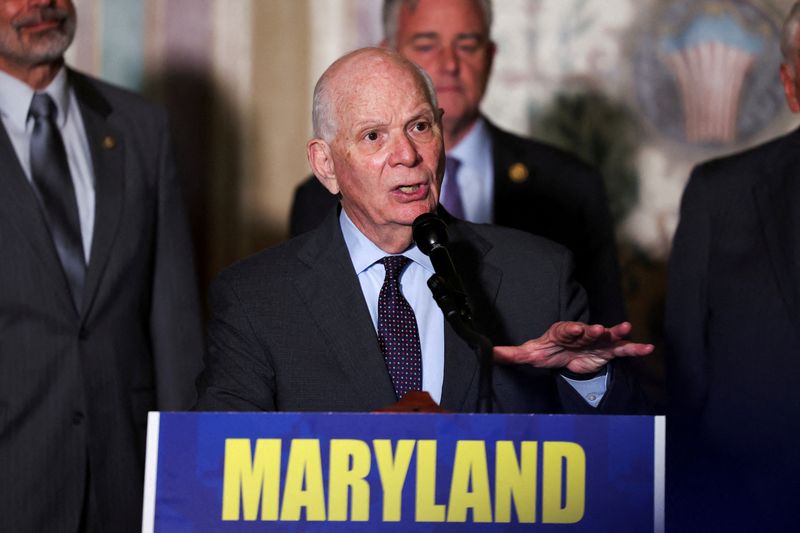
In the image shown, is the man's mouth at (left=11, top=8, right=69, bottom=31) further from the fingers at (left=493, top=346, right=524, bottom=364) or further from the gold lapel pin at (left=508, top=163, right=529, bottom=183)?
the fingers at (left=493, top=346, right=524, bottom=364)

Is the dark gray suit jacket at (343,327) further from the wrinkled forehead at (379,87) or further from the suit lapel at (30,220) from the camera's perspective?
the suit lapel at (30,220)

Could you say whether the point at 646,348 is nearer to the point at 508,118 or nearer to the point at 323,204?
the point at 323,204

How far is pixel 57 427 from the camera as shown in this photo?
284cm

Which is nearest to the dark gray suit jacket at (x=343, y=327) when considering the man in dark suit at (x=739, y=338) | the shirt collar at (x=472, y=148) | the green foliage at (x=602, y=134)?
the man in dark suit at (x=739, y=338)

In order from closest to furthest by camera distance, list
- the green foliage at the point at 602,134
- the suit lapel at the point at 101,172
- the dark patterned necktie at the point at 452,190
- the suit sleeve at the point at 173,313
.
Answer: the suit lapel at the point at 101,172, the suit sleeve at the point at 173,313, the dark patterned necktie at the point at 452,190, the green foliage at the point at 602,134

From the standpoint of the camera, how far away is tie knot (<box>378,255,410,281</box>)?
2.24 m

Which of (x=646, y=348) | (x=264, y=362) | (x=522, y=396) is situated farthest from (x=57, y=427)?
(x=646, y=348)

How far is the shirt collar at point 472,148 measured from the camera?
3.52m

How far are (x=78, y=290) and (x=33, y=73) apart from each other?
56 cm

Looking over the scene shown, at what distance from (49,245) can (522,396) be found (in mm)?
1239

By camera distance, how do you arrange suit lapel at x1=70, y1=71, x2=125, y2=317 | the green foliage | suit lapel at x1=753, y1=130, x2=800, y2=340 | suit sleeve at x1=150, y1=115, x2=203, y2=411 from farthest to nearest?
the green foliage
suit sleeve at x1=150, y1=115, x2=203, y2=411
suit lapel at x1=70, y1=71, x2=125, y2=317
suit lapel at x1=753, y1=130, x2=800, y2=340

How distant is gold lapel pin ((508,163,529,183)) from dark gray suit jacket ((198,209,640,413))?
3.77 feet

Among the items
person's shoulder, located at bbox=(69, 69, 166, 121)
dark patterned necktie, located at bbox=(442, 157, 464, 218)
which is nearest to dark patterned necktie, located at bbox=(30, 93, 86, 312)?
person's shoulder, located at bbox=(69, 69, 166, 121)

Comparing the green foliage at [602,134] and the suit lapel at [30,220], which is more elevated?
the green foliage at [602,134]
